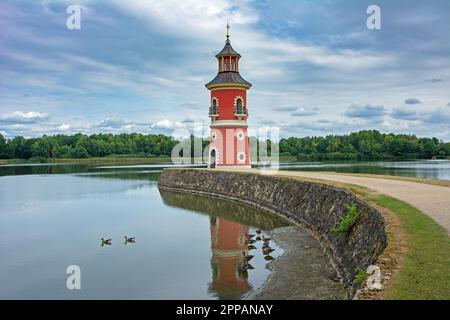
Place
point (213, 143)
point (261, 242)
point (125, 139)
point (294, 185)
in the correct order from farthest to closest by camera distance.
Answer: point (125, 139), point (213, 143), point (294, 185), point (261, 242)

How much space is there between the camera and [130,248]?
15.7 meters

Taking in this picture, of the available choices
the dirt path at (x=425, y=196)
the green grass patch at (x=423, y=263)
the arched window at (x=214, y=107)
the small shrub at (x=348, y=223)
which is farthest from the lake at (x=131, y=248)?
the arched window at (x=214, y=107)

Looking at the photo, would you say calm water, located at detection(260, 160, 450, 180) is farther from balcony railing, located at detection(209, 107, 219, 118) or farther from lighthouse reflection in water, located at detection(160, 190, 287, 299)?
lighthouse reflection in water, located at detection(160, 190, 287, 299)

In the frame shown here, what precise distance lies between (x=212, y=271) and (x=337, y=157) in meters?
89.0

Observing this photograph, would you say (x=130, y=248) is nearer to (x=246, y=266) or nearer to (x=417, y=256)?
(x=246, y=266)

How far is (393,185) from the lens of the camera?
59.6ft

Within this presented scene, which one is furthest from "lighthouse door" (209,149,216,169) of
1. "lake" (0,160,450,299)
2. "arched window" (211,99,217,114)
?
"lake" (0,160,450,299)

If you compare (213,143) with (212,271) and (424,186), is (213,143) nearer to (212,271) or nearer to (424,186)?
(424,186)

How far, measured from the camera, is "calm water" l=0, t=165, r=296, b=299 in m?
11.4

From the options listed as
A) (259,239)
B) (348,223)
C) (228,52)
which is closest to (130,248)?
(259,239)

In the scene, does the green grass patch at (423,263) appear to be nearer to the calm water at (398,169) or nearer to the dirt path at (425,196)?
the dirt path at (425,196)

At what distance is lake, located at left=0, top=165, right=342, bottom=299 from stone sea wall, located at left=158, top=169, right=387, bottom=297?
1012 millimetres

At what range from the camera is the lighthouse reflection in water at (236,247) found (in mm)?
11578
